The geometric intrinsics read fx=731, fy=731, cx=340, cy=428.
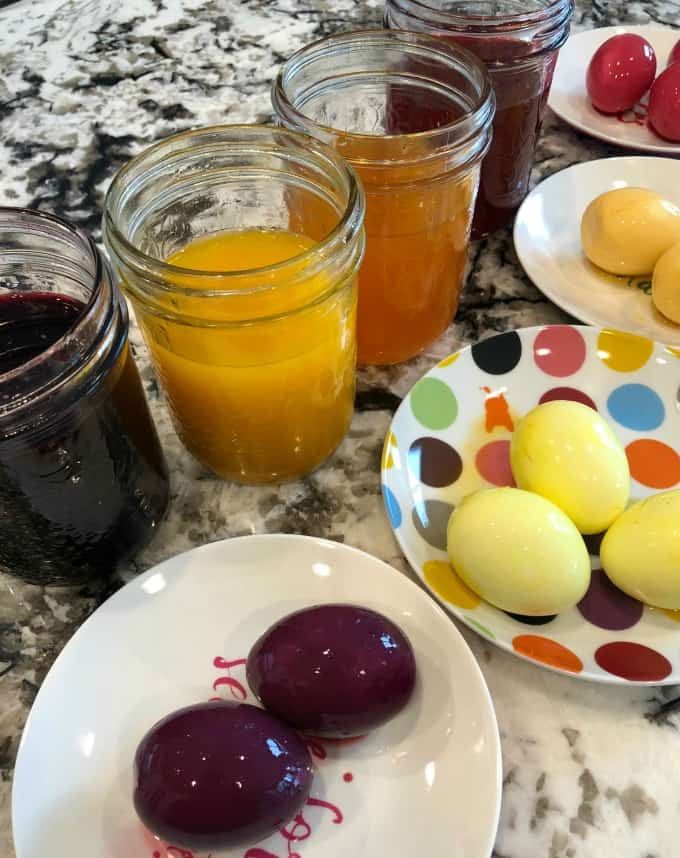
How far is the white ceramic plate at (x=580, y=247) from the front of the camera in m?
0.81

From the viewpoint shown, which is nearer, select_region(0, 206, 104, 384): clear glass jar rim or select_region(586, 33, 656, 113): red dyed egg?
select_region(0, 206, 104, 384): clear glass jar rim

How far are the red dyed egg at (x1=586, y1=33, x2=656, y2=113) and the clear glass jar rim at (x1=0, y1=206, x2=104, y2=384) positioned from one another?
2.69ft

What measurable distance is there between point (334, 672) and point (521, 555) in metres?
0.17

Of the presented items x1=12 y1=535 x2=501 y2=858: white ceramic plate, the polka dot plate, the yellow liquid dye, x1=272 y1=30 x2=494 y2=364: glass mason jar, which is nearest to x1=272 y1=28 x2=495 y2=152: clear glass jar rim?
x1=272 y1=30 x2=494 y2=364: glass mason jar

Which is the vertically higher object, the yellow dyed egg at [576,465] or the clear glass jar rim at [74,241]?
the clear glass jar rim at [74,241]

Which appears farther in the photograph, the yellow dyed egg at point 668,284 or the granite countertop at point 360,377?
the yellow dyed egg at point 668,284

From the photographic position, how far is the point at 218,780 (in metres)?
0.45

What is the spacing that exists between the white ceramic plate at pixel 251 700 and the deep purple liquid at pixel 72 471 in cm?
6

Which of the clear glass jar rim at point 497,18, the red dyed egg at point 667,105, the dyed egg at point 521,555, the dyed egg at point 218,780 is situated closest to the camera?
the dyed egg at point 218,780

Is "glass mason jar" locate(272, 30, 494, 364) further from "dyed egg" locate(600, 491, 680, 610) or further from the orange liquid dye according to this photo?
"dyed egg" locate(600, 491, 680, 610)

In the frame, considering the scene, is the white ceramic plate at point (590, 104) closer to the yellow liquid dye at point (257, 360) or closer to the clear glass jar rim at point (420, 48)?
the clear glass jar rim at point (420, 48)

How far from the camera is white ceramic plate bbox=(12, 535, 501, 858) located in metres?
0.48

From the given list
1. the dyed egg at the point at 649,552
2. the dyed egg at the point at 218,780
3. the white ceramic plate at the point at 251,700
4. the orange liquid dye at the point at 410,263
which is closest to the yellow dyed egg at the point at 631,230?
the orange liquid dye at the point at 410,263

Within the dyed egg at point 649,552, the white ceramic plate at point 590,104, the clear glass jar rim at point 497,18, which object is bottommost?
the dyed egg at point 649,552
